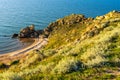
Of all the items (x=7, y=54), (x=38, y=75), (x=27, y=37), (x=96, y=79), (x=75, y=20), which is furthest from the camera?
(x=27, y=37)

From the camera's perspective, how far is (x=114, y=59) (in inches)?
680

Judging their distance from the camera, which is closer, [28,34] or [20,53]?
[20,53]

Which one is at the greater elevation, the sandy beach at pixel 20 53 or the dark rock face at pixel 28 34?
the dark rock face at pixel 28 34

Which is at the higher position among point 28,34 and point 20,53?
point 28,34

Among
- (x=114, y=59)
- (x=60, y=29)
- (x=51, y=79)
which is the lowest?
(x=51, y=79)

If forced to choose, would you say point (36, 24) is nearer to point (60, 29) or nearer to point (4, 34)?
point (4, 34)

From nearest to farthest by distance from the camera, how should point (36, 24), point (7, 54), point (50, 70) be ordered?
point (50, 70) < point (7, 54) < point (36, 24)

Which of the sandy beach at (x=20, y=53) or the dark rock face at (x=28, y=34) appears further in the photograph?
the dark rock face at (x=28, y=34)

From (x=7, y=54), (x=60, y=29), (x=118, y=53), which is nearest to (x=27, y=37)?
(x=60, y=29)

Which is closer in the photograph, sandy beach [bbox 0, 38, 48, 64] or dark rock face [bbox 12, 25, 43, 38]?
sandy beach [bbox 0, 38, 48, 64]

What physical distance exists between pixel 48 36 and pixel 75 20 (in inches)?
446

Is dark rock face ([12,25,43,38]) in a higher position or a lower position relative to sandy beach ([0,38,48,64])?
higher

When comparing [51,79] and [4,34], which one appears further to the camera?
[4,34]

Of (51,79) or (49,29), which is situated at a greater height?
(49,29)
